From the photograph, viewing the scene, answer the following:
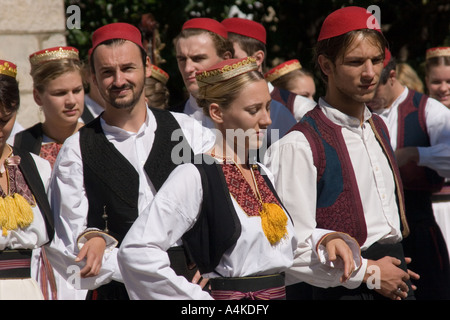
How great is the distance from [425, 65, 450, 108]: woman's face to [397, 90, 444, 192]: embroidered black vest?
1.04 meters

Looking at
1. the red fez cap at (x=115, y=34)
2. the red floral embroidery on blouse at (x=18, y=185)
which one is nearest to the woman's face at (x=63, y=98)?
the red fez cap at (x=115, y=34)

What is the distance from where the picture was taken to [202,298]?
3.14m

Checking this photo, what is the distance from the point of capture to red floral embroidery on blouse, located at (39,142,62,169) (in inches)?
199

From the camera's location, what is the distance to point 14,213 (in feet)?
12.9

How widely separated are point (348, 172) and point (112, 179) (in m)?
1.06

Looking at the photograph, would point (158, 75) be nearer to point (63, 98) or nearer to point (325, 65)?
point (63, 98)

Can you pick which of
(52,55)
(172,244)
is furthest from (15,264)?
(52,55)

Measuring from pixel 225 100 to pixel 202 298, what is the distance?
799 millimetres

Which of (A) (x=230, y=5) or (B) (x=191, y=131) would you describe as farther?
(A) (x=230, y=5)

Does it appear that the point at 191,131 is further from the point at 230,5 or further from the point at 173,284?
the point at 230,5

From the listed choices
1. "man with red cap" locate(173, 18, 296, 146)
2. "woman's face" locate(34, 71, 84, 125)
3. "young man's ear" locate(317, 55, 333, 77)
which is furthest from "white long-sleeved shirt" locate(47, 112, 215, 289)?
"woman's face" locate(34, 71, 84, 125)

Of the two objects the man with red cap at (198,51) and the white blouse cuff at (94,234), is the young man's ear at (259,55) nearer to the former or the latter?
the man with red cap at (198,51)
